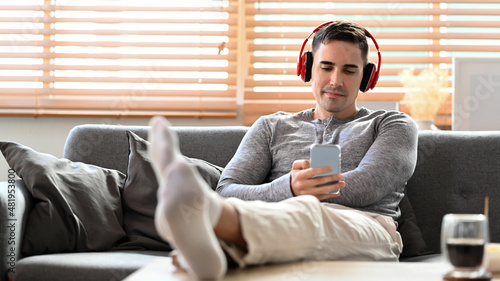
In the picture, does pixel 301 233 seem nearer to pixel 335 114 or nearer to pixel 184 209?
pixel 184 209

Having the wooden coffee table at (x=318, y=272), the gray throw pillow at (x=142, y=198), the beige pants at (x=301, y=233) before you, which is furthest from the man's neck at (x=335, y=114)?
the wooden coffee table at (x=318, y=272)

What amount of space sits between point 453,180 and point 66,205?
45.0 inches

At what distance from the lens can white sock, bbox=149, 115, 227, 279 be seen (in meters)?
0.92

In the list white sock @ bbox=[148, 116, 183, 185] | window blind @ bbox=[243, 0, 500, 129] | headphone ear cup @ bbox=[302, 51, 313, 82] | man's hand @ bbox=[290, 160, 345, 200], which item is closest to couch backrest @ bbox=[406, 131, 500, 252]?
headphone ear cup @ bbox=[302, 51, 313, 82]

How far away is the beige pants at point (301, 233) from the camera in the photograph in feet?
3.46

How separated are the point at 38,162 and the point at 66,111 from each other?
130 centimetres

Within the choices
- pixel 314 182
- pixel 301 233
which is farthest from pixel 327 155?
pixel 301 233

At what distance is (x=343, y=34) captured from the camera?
188 cm

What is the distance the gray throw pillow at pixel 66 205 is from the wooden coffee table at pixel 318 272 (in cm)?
66

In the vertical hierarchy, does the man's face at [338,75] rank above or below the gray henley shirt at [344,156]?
above

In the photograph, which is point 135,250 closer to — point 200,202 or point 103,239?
point 103,239

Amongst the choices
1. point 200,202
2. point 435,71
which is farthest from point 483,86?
point 200,202

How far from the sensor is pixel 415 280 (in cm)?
101

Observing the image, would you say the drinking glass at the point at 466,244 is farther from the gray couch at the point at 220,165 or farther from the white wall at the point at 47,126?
the white wall at the point at 47,126
